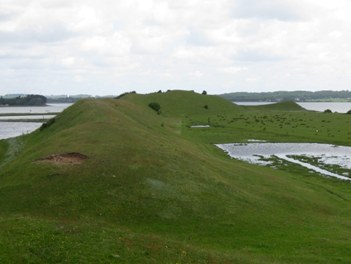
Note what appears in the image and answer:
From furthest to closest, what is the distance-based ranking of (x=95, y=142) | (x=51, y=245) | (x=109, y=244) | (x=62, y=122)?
(x=62, y=122) < (x=95, y=142) < (x=109, y=244) < (x=51, y=245)

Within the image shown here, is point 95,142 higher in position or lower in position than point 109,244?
higher

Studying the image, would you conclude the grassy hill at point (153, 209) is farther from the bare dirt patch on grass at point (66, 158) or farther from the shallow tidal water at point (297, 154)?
the shallow tidal water at point (297, 154)

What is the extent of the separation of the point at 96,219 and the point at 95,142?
22311 mm

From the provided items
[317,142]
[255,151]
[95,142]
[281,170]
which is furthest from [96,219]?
[317,142]

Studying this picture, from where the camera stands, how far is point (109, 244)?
26.8 meters

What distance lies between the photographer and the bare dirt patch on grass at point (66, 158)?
49.3 metres

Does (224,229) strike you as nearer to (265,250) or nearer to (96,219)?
(265,250)

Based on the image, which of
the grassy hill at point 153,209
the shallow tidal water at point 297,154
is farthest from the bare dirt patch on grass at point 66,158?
the shallow tidal water at point 297,154

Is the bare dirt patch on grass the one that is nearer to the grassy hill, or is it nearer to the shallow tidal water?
the grassy hill

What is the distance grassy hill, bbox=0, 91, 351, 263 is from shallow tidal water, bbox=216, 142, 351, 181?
1377 cm

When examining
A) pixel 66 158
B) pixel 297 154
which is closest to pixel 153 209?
pixel 66 158

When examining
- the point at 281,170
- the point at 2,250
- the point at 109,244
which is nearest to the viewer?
the point at 2,250

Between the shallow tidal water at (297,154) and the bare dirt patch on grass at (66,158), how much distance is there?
3988 centimetres

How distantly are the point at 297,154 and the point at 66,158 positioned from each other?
56.7 metres
